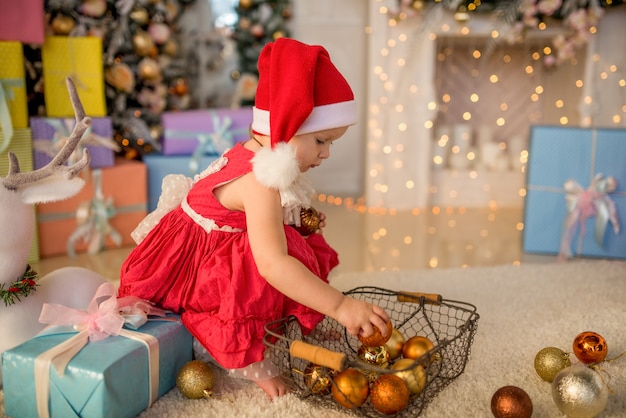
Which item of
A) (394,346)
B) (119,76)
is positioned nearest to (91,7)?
(119,76)

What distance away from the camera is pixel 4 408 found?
1.15 m

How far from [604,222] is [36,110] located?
2.06 meters

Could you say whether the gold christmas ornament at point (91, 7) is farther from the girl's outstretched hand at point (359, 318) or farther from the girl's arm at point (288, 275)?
the girl's outstretched hand at point (359, 318)

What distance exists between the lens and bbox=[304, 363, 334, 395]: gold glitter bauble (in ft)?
3.66

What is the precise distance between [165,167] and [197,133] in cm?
18

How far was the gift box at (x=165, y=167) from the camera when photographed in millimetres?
2402

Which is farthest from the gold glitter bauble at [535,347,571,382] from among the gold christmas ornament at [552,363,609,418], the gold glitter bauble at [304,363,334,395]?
the gold glitter bauble at [304,363,334,395]

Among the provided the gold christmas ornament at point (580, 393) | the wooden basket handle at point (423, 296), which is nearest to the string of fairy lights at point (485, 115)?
the wooden basket handle at point (423, 296)

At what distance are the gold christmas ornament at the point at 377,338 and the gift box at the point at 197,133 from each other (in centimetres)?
140

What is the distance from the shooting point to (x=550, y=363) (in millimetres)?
1234

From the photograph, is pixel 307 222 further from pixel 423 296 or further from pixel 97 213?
pixel 97 213

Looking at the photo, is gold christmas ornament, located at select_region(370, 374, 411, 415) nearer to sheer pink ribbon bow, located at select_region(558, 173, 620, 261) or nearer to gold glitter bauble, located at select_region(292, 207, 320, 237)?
gold glitter bauble, located at select_region(292, 207, 320, 237)

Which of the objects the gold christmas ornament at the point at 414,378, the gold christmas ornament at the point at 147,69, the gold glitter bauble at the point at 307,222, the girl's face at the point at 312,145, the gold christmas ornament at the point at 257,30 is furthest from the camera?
the gold christmas ornament at the point at 257,30

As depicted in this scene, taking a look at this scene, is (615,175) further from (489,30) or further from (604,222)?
(489,30)
